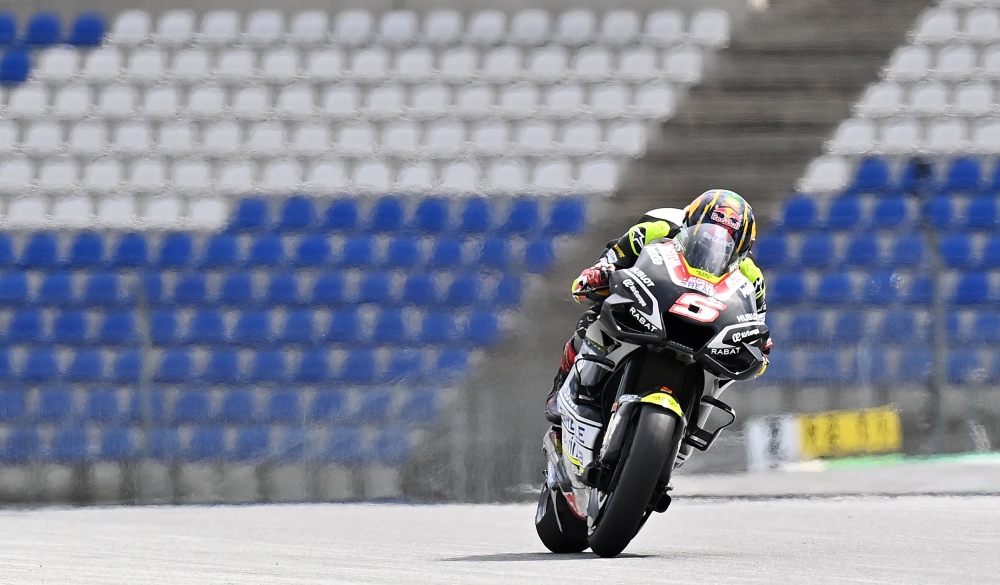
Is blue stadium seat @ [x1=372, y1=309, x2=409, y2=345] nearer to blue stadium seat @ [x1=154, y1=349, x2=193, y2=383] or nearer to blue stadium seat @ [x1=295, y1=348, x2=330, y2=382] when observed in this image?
blue stadium seat @ [x1=295, y1=348, x2=330, y2=382]

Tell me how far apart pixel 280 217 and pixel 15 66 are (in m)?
2.67

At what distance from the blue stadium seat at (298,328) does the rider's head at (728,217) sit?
252 inches

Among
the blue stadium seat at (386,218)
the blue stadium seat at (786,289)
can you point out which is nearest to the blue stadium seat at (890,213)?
the blue stadium seat at (786,289)

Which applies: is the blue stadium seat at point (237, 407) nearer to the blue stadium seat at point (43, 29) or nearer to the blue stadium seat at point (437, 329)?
the blue stadium seat at point (437, 329)

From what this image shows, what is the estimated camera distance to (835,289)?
37.9 feet

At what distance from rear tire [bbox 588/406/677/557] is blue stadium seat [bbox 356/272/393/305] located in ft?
21.7

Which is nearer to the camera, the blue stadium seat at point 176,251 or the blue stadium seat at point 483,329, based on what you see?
the blue stadium seat at point 483,329

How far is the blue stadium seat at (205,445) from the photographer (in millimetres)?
10781

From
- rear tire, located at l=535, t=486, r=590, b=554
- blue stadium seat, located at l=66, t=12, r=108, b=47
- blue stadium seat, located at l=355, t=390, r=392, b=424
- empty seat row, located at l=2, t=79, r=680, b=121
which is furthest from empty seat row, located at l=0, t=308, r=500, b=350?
rear tire, located at l=535, t=486, r=590, b=554

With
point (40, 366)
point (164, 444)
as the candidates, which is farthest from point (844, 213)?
point (40, 366)

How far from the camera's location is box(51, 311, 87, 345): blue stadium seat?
38.4 ft

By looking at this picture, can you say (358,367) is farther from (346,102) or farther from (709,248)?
(709,248)

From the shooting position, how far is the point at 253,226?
39.6 ft

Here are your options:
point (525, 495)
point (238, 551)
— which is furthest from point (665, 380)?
point (525, 495)
